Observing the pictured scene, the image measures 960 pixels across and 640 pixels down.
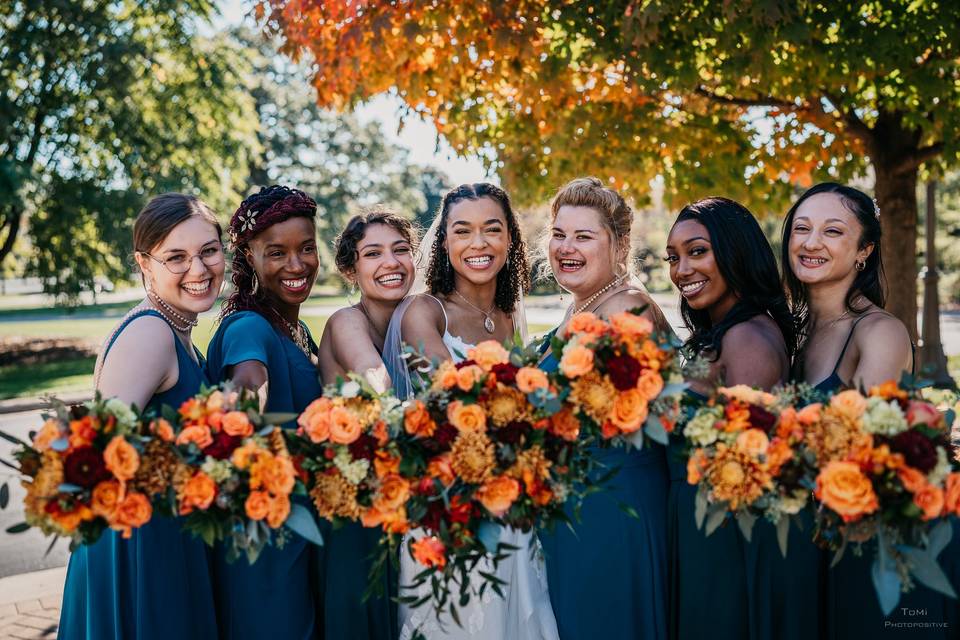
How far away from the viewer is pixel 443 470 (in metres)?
2.41

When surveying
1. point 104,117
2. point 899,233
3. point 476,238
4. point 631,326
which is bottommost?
point 631,326

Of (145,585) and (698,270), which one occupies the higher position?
(698,270)

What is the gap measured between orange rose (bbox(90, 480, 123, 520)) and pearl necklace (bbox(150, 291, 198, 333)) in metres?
1.04

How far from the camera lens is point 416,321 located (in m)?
3.73

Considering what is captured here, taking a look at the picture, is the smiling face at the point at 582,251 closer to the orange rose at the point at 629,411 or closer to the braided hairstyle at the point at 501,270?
the braided hairstyle at the point at 501,270

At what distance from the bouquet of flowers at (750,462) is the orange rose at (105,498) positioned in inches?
65.1

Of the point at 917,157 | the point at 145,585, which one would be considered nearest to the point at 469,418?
the point at 145,585

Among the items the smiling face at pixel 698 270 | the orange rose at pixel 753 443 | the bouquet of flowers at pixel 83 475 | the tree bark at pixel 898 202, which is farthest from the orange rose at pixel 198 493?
the tree bark at pixel 898 202

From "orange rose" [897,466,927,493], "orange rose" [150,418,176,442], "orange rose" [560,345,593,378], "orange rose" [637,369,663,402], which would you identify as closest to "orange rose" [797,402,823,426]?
"orange rose" [897,466,927,493]

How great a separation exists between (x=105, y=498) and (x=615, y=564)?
6.21 ft

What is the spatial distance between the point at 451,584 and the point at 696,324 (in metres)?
1.70

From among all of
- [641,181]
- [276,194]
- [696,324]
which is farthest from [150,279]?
[641,181]

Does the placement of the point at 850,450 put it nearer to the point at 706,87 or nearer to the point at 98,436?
the point at 98,436

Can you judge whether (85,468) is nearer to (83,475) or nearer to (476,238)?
(83,475)
